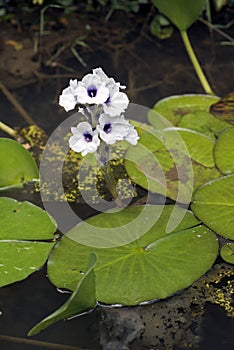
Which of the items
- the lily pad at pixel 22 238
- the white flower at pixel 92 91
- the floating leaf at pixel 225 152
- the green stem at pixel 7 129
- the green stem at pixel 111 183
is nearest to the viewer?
the white flower at pixel 92 91

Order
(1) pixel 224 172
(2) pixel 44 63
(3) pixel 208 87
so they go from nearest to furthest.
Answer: (1) pixel 224 172
(3) pixel 208 87
(2) pixel 44 63

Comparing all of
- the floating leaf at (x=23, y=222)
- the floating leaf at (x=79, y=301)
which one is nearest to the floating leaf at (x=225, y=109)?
the floating leaf at (x=23, y=222)

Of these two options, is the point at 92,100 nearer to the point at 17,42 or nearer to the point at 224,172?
the point at 224,172

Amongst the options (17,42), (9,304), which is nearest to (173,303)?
(9,304)

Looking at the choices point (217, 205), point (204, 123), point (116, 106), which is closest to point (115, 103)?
point (116, 106)

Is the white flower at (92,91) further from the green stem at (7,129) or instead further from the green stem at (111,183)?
the green stem at (7,129)

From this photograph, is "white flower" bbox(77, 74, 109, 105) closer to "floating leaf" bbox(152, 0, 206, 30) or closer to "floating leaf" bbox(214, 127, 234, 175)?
"floating leaf" bbox(214, 127, 234, 175)

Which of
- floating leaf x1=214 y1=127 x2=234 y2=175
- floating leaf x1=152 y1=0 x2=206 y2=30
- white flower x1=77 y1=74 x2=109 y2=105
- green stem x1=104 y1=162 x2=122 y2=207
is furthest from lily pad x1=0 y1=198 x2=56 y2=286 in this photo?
floating leaf x1=152 y1=0 x2=206 y2=30
